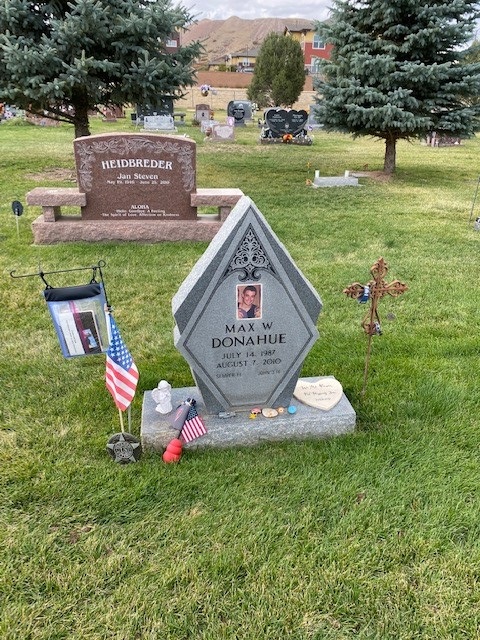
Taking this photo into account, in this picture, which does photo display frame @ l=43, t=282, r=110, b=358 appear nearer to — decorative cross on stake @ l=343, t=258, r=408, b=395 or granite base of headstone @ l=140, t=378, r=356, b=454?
granite base of headstone @ l=140, t=378, r=356, b=454

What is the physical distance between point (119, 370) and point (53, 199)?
214 inches

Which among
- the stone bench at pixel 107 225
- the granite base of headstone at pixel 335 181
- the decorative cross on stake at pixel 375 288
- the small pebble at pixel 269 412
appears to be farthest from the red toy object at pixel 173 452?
the granite base of headstone at pixel 335 181

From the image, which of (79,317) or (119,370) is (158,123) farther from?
(119,370)

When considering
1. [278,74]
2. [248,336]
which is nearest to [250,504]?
[248,336]

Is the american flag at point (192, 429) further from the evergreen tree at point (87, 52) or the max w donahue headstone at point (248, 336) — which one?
the evergreen tree at point (87, 52)

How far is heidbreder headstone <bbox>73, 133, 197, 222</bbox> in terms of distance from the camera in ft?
25.2

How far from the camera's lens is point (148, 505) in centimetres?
307

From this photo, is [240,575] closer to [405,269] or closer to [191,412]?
[191,412]

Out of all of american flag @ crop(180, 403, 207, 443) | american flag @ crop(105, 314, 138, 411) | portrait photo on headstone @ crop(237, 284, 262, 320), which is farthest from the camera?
american flag @ crop(180, 403, 207, 443)

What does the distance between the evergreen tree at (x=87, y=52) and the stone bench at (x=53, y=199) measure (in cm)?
320

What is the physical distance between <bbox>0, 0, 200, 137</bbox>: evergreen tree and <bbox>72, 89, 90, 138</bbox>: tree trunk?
0.03m

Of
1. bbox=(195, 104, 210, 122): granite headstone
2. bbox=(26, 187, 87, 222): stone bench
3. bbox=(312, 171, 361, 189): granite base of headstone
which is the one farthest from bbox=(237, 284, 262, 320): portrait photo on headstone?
bbox=(195, 104, 210, 122): granite headstone

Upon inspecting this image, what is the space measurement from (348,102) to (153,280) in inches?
368

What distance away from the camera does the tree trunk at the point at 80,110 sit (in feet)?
36.9
